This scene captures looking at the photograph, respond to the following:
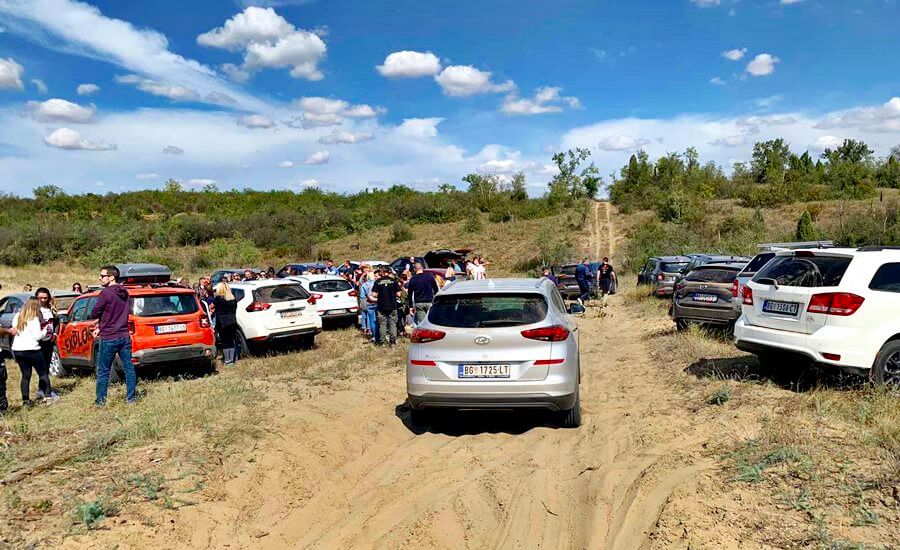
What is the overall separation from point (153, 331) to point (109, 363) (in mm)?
1587

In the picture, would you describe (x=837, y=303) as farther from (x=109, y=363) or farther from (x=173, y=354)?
(x=173, y=354)

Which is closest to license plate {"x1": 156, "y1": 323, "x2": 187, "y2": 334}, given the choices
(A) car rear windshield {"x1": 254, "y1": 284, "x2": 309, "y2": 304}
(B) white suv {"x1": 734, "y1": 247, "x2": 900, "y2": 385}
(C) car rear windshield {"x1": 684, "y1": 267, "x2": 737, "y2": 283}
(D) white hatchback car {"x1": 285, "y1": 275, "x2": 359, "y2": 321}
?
(A) car rear windshield {"x1": 254, "y1": 284, "x2": 309, "y2": 304}

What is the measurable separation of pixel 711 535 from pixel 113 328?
748 cm

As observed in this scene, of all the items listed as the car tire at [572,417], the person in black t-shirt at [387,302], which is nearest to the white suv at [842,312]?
the car tire at [572,417]

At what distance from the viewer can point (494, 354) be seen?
6.33 meters

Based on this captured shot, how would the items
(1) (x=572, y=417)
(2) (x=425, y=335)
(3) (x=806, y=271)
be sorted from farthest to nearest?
(3) (x=806, y=271)
(1) (x=572, y=417)
(2) (x=425, y=335)

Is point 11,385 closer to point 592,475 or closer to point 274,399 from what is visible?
point 274,399

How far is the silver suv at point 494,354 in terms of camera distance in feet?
20.7

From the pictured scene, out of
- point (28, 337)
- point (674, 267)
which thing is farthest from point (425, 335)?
point (674, 267)

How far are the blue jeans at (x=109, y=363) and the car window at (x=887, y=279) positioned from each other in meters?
9.01

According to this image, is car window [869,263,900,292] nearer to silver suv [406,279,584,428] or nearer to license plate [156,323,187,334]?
silver suv [406,279,584,428]

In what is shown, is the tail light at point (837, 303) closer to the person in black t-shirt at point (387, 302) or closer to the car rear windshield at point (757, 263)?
the car rear windshield at point (757, 263)

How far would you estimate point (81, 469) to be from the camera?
559 centimetres

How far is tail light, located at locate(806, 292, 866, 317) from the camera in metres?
6.73
